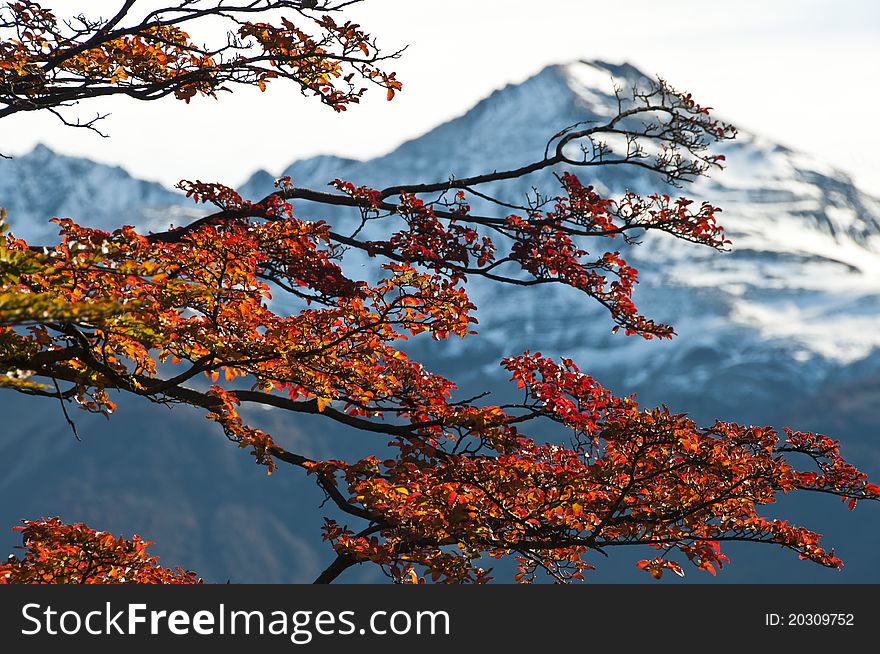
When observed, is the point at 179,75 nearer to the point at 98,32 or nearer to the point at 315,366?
the point at 98,32

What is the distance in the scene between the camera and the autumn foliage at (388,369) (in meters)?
9.62

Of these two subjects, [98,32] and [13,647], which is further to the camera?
[98,32]

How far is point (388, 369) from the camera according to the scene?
36.2ft

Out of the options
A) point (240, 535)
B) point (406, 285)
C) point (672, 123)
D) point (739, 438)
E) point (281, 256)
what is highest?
point (240, 535)

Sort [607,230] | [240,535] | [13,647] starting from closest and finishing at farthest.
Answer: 1. [13,647]
2. [607,230]
3. [240,535]

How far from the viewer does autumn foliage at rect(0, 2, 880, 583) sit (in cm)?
962

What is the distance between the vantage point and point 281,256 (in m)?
11.4

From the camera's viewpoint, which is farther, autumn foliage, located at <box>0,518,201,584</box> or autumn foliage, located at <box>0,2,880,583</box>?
autumn foliage, located at <box>0,518,201,584</box>

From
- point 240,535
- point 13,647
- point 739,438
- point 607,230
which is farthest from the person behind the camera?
point 240,535

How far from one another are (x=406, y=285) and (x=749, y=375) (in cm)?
18409

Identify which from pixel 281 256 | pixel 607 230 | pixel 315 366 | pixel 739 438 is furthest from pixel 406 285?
pixel 739 438

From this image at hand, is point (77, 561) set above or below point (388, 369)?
below

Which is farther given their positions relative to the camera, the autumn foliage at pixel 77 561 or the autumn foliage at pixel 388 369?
the autumn foliage at pixel 77 561

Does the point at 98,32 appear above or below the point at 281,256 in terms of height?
above
